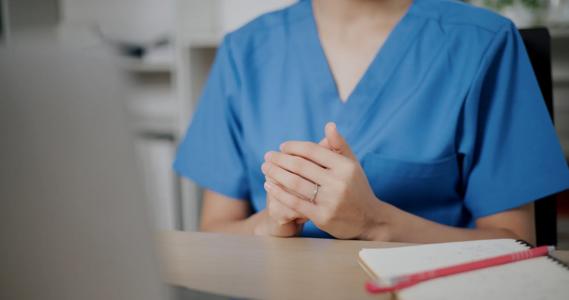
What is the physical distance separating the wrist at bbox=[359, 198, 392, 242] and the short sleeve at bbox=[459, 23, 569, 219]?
0.62ft

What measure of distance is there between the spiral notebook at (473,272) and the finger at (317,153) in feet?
0.48

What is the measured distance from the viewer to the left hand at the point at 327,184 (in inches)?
22.3

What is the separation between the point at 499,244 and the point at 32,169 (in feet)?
1.35

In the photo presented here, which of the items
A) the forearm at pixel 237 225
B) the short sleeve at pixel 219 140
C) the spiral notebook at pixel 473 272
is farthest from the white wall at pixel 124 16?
the spiral notebook at pixel 473 272

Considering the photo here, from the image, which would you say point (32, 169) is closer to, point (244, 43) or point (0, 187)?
point (0, 187)

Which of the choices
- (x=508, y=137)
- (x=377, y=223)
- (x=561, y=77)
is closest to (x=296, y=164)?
(x=377, y=223)

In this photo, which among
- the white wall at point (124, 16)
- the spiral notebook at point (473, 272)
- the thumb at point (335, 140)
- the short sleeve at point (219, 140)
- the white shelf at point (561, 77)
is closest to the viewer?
the spiral notebook at point (473, 272)

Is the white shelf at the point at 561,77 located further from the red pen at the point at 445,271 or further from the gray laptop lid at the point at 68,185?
the gray laptop lid at the point at 68,185

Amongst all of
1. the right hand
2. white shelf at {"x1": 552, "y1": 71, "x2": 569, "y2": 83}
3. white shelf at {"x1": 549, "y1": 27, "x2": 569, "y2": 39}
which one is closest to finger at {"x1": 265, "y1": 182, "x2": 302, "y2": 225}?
the right hand

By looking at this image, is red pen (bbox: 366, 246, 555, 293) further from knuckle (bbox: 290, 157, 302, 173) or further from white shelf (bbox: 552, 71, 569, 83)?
white shelf (bbox: 552, 71, 569, 83)

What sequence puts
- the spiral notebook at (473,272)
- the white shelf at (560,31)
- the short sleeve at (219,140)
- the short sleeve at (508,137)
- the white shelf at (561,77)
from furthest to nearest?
the white shelf at (561,77), the white shelf at (560,31), the short sleeve at (219,140), the short sleeve at (508,137), the spiral notebook at (473,272)

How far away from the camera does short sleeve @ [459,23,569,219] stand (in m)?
0.70

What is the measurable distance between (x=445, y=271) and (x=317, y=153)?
23 centimetres

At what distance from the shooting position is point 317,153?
0.57 meters
